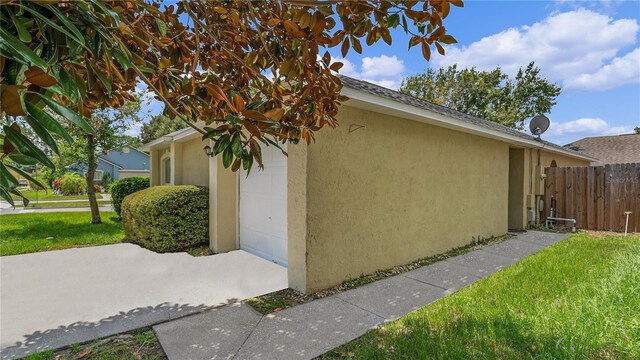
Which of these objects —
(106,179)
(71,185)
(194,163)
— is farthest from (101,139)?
(106,179)

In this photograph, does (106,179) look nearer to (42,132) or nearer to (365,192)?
(365,192)

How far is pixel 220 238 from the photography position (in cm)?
756

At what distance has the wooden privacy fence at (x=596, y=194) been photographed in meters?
10.3

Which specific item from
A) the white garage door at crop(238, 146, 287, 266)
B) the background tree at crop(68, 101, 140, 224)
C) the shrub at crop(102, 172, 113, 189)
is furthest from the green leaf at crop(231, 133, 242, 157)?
the shrub at crop(102, 172, 113, 189)

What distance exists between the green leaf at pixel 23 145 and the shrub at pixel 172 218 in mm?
Answer: 6776

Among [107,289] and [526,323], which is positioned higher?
[526,323]

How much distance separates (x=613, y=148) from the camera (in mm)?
26234

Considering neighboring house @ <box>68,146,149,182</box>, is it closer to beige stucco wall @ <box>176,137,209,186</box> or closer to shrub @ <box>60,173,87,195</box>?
shrub @ <box>60,173,87,195</box>

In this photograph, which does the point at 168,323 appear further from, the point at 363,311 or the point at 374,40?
the point at 374,40

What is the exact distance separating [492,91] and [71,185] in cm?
3888

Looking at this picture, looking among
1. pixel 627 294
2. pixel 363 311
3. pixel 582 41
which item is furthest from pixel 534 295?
pixel 582 41

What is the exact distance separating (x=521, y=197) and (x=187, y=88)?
11.9 metres

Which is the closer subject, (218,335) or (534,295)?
(218,335)

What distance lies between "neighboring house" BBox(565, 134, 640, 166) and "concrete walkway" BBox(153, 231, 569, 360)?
2771 centimetres
